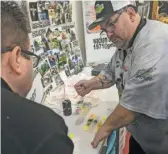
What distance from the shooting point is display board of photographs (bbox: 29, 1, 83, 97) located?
58.6 inches

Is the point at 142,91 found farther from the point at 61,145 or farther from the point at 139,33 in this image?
the point at 61,145

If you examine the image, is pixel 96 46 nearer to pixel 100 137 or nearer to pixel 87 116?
pixel 87 116

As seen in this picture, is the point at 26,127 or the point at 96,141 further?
the point at 96,141

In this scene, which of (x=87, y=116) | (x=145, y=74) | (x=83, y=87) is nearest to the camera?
(x=145, y=74)

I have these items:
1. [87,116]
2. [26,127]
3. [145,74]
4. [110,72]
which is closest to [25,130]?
[26,127]

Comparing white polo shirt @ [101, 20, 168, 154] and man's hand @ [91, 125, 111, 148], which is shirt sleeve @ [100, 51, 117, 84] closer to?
white polo shirt @ [101, 20, 168, 154]

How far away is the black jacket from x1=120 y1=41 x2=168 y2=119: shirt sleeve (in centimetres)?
53

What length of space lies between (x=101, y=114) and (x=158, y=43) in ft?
1.82

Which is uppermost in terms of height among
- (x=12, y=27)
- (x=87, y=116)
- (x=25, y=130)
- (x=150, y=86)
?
(x=12, y=27)

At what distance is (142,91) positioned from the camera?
0.95m

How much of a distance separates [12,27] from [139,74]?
0.53 meters

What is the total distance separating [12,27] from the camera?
0.64m

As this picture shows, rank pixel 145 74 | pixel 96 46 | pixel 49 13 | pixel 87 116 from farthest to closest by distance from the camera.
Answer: pixel 96 46, pixel 49 13, pixel 87 116, pixel 145 74

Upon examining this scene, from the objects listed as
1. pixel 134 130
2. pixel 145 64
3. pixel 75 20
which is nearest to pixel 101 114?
pixel 134 130
